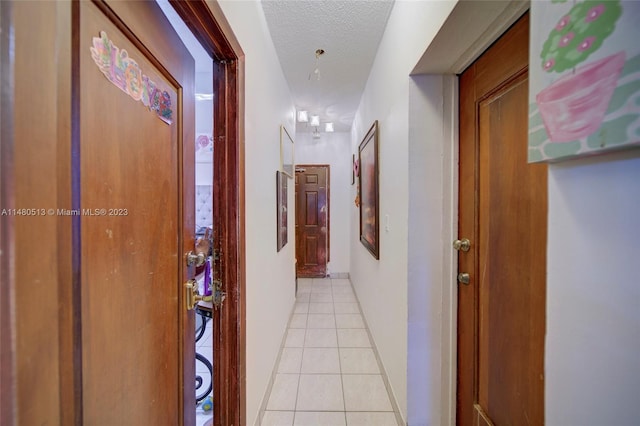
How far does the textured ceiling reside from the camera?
154 cm

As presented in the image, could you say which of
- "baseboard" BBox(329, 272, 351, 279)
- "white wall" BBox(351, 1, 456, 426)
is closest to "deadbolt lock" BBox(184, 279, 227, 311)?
"white wall" BBox(351, 1, 456, 426)

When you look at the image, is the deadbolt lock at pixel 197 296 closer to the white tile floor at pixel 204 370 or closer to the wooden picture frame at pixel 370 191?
the white tile floor at pixel 204 370

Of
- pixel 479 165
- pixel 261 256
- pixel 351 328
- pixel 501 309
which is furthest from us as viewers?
pixel 351 328

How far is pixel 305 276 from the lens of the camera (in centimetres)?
441

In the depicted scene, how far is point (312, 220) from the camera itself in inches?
174

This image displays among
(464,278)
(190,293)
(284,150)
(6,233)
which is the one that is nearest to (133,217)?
(6,233)

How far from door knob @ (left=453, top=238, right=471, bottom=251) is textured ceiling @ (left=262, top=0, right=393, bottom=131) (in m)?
1.48

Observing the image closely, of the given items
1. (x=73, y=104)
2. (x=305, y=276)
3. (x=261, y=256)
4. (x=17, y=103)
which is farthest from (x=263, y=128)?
(x=305, y=276)

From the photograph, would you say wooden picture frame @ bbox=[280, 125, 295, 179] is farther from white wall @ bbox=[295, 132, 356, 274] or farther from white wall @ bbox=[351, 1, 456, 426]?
white wall @ bbox=[295, 132, 356, 274]

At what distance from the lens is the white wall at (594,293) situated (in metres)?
0.47

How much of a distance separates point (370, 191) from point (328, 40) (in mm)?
1230

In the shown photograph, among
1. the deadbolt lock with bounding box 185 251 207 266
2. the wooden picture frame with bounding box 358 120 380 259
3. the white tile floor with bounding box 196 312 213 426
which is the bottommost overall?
the white tile floor with bounding box 196 312 213 426

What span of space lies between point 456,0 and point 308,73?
171cm

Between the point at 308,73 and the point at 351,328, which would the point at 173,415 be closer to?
the point at 351,328
